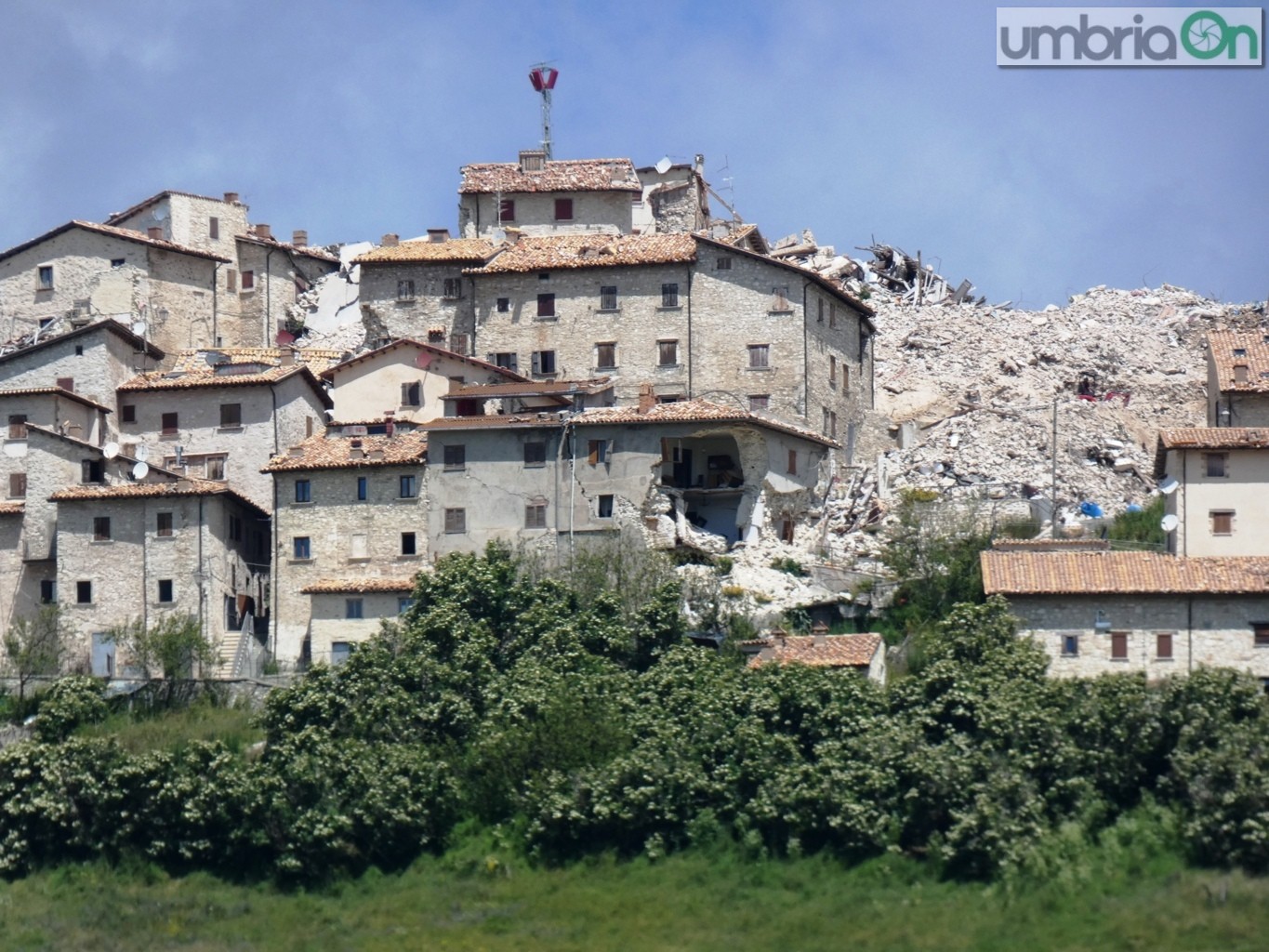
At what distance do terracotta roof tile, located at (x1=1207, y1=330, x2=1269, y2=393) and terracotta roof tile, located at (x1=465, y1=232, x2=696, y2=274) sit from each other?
16.1 m

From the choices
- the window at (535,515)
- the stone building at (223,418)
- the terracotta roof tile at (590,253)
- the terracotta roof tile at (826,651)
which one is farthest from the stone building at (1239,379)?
the stone building at (223,418)

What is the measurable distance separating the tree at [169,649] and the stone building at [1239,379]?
2859 centimetres

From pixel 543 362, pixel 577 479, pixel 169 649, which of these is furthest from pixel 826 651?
pixel 543 362

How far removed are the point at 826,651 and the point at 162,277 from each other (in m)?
33.2

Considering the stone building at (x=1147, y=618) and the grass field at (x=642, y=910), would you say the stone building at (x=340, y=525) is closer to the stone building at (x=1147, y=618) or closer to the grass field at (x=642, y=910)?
the grass field at (x=642, y=910)

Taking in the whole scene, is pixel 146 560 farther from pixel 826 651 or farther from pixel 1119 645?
pixel 1119 645

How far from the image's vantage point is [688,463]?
79062 millimetres

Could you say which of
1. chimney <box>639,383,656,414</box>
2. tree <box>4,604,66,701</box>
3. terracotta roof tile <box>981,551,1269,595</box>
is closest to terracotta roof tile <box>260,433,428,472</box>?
chimney <box>639,383,656,414</box>

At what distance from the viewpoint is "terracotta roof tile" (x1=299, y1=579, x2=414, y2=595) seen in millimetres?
74688

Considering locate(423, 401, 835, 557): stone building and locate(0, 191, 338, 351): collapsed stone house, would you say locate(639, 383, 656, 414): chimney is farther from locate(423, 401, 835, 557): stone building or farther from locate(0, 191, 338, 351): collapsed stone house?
locate(0, 191, 338, 351): collapsed stone house

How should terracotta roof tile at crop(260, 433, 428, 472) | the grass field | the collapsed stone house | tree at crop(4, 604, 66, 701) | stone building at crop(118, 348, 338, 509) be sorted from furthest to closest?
the collapsed stone house
stone building at crop(118, 348, 338, 509)
terracotta roof tile at crop(260, 433, 428, 472)
tree at crop(4, 604, 66, 701)
the grass field

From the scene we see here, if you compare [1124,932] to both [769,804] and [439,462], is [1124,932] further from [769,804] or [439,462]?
[439,462]

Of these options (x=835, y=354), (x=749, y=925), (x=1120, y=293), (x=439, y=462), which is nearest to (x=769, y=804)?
(x=749, y=925)

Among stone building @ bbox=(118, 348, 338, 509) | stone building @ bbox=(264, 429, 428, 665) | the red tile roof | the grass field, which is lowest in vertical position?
the grass field
